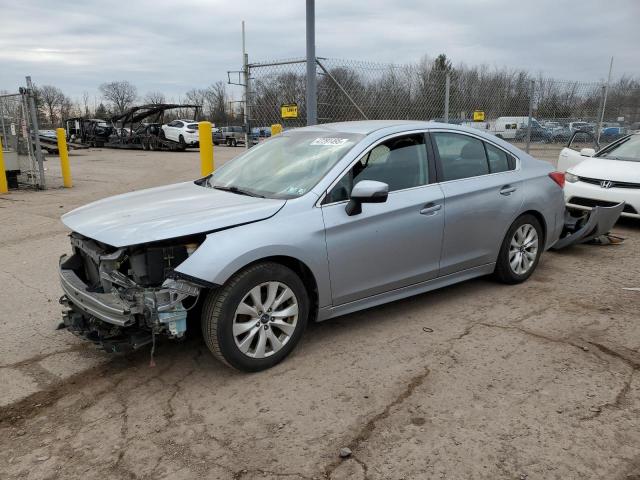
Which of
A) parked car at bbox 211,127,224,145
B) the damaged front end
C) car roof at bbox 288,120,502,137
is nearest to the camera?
the damaged front end

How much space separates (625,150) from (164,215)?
768 cm

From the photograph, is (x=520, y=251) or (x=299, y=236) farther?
(x=520, y=251)

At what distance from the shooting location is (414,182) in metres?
4.30

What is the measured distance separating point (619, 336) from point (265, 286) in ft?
9.11

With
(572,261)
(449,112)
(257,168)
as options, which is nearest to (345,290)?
(257,168)

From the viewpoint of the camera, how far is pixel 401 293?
4246 millimetres

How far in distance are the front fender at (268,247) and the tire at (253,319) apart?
11 cm

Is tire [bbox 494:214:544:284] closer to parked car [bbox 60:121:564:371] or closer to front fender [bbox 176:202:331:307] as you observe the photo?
parked car [bbox 60:121:564:371]

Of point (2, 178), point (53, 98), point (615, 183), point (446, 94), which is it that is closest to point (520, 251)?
point (615, 183)

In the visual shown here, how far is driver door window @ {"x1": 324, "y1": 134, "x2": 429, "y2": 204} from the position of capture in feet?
12.8

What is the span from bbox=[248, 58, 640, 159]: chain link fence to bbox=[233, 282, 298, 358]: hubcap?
5949 millimetres

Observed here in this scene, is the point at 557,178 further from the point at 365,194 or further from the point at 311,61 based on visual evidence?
the point at 311,61

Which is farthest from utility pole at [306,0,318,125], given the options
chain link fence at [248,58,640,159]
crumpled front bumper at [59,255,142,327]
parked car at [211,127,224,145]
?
parked car at [211,127,224,145]

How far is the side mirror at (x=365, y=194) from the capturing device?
3648 mm
